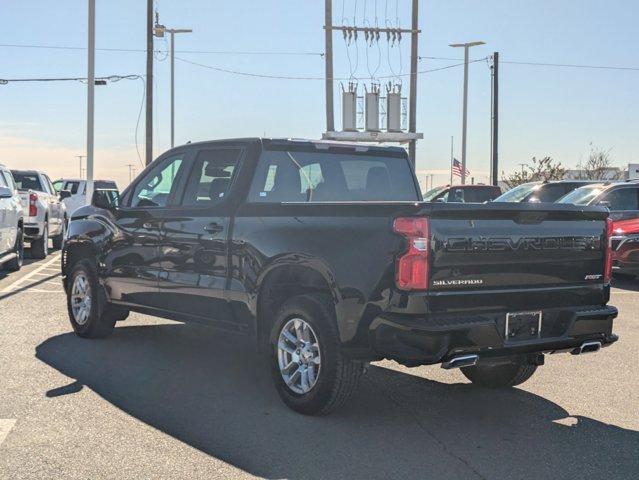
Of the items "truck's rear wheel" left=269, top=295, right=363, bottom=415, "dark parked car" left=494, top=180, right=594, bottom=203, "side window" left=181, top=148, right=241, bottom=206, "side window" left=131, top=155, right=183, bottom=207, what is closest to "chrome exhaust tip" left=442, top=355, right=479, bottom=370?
"truck's rear wheel" left=269, top=295, right=363, bottom=415

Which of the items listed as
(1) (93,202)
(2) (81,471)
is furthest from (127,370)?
(2) (81,471)

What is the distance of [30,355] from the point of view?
713 centimetres

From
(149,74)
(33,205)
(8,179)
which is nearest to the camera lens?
(8,179)

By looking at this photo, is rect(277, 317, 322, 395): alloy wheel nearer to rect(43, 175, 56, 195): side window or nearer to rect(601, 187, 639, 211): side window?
rect(601, 187, 639, 211): side window

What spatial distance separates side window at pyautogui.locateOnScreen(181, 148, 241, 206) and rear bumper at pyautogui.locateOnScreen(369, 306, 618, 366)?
2.12 meters

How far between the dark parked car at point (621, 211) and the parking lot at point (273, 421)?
5.65 m

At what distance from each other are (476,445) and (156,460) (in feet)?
6.24

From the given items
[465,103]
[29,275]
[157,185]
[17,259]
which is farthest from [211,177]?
[465,103]

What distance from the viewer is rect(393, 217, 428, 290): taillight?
15.2 feet

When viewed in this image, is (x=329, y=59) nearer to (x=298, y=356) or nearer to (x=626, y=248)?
(x=626, y=248)

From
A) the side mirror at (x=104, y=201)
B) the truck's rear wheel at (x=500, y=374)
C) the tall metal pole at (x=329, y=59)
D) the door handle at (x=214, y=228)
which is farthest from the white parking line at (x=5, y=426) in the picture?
the tall metal pole at (x=329, y=59)

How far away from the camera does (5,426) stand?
501cm

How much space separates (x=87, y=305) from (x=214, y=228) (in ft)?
8.29

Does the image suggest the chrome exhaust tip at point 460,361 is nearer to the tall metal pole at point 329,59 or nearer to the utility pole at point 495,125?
the tall metal pole at point 329,59
